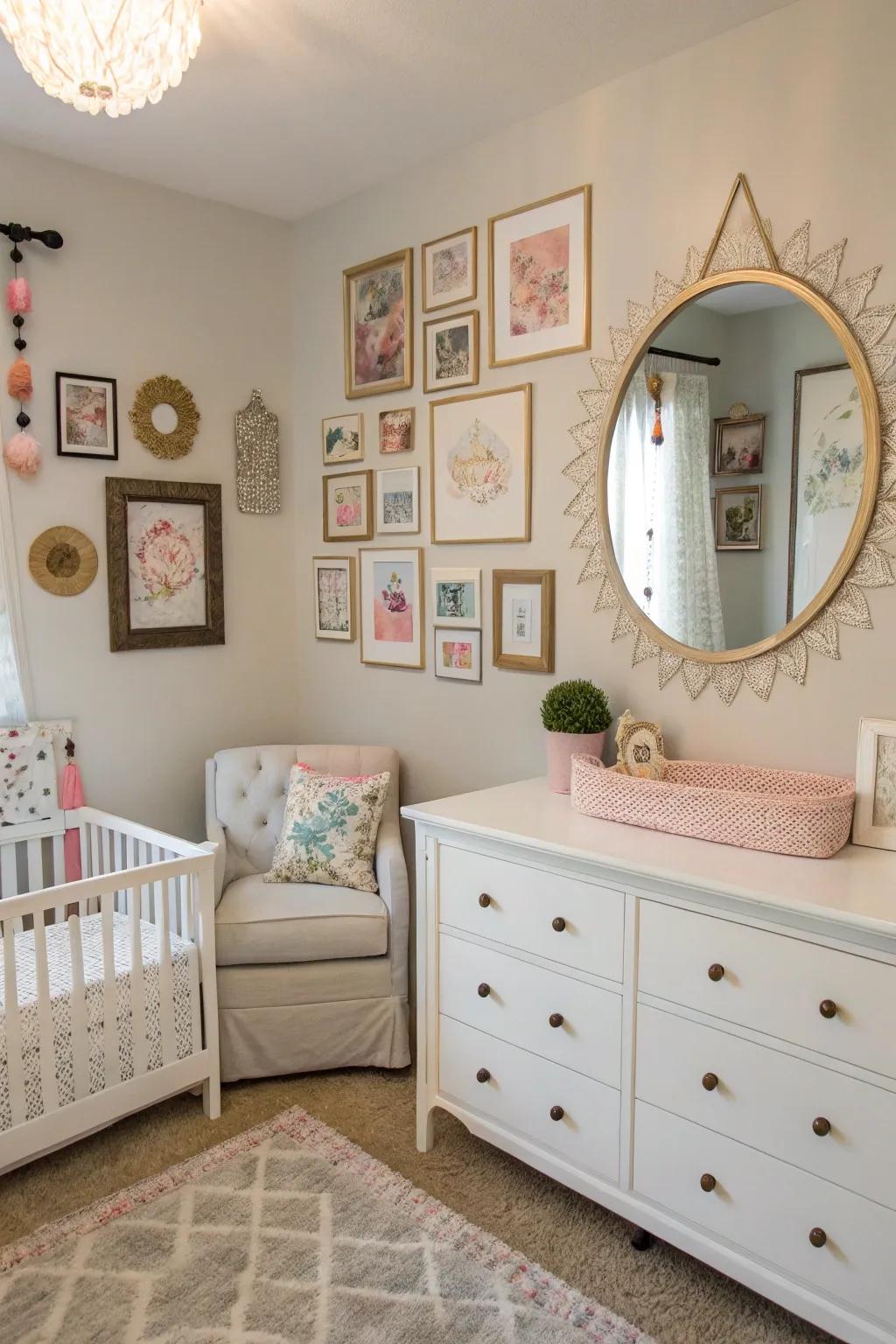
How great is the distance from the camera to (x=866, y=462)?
204 cm

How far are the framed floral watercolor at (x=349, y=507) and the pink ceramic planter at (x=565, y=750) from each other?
1139mm

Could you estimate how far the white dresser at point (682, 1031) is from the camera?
1.63m

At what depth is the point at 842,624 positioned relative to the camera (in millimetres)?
2111

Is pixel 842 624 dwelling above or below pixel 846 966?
above

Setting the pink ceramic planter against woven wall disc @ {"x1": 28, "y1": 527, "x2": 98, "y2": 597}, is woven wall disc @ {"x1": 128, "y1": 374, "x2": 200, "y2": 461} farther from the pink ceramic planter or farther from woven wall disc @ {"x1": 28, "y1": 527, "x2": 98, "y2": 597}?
the pink ceramic planter

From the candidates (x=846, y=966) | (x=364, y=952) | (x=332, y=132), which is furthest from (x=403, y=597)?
(x=846, y=966)

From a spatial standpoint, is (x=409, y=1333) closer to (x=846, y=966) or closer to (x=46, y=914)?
(x=846, y=966)

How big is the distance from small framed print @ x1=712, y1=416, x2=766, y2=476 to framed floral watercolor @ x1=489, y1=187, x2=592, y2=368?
49cm

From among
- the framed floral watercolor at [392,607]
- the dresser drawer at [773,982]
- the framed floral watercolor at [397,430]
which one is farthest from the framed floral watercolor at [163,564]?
the dresser drawer at [773,982]

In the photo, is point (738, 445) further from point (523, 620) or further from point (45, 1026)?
point (45, 1026)

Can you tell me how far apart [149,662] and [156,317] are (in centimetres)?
112

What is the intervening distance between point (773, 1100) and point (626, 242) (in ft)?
6.50

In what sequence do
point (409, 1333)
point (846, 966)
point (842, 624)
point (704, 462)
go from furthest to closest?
point (704, 462)
point (842, 624)
point (409, 1333)
point (846, 966)

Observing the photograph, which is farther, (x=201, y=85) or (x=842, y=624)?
(x=201, y=85)
